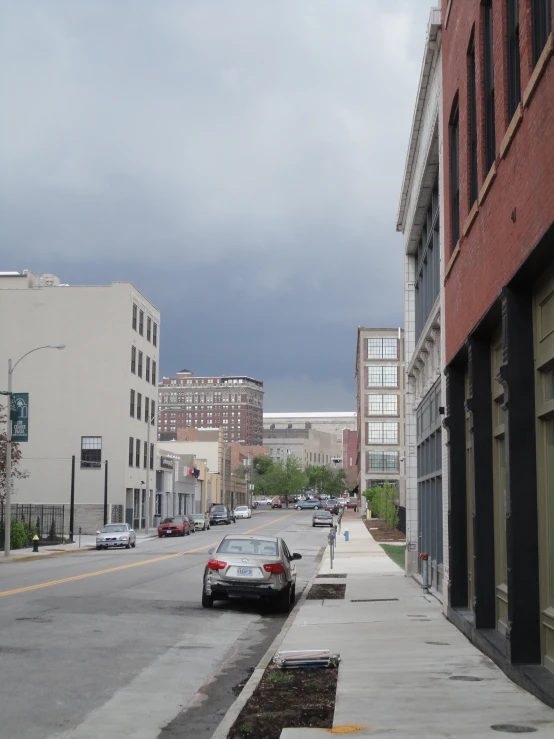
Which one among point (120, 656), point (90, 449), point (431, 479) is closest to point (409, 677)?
point (120, 656)

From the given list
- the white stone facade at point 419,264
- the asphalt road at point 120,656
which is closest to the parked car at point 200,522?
the white stone facade at point 419,264

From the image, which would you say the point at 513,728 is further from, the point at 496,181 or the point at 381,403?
the point at 381,403

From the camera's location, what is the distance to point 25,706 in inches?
363

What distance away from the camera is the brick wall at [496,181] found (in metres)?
8.42

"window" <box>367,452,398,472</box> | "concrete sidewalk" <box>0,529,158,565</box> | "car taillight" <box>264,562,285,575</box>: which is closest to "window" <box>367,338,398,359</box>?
"window" <box>367,452,398,472</box>

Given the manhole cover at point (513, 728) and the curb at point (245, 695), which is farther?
the curb at point (245, 695)

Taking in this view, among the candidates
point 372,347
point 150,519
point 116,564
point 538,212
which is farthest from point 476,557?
point 372,347

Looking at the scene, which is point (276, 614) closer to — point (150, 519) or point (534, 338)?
point (534, 338)

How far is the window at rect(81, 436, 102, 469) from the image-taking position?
2734 inches

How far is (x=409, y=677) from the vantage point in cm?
1016

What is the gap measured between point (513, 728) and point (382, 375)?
332 feet

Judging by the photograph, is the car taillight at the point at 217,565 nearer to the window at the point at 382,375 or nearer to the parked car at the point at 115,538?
the parked car at the point at 115,538

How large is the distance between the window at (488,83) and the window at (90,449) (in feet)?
197

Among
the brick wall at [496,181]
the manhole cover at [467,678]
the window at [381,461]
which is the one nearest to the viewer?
the brick wall at [496,181]
